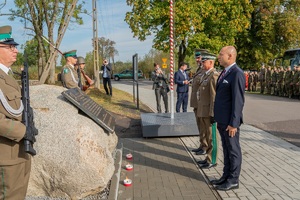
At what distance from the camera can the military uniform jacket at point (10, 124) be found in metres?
2.62

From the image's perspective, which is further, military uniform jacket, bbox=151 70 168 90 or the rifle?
military uniform jacket, bbox=151 70 168 90

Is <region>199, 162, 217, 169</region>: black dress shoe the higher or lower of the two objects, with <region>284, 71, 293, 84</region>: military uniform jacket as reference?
lower

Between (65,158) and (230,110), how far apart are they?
2324mm

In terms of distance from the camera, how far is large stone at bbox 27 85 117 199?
3986 millimetres

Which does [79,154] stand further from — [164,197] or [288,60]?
[288,60]

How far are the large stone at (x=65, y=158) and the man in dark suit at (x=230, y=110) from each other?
1.71 meters

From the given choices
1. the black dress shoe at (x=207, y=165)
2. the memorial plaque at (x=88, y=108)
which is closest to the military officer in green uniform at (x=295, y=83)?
the black dress shoe at (x=207, y=165)

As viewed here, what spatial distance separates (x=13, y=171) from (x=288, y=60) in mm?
27546

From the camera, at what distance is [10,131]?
103 inches

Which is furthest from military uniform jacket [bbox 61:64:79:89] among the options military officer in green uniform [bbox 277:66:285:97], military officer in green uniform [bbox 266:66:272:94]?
military officer in green uniform [bbox 266:66:272:94]

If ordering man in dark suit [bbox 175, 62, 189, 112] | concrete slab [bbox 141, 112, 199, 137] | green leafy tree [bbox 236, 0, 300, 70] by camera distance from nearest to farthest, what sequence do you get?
concrete slab [bbox 141, 112, 199, 137]
man in dark suit [bbox 175, 62, 189, 112]
green leafy tree [bbox 236, 0, 300, 70]

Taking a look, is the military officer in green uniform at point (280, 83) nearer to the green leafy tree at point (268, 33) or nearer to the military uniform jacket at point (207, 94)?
the military uniform jacket at point (207, 94)

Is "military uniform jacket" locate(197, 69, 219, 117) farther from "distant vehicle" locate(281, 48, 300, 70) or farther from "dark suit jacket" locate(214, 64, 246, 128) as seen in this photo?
"distant vehicle" locate(281, 48, 300, 70)

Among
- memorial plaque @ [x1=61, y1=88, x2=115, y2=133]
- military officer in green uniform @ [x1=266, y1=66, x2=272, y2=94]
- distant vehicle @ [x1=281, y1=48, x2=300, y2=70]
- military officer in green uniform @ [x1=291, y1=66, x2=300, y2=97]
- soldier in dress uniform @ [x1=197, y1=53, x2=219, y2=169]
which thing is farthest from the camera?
distant vehicle @ [x1=281, y1=48, x2=300, y2=70]
